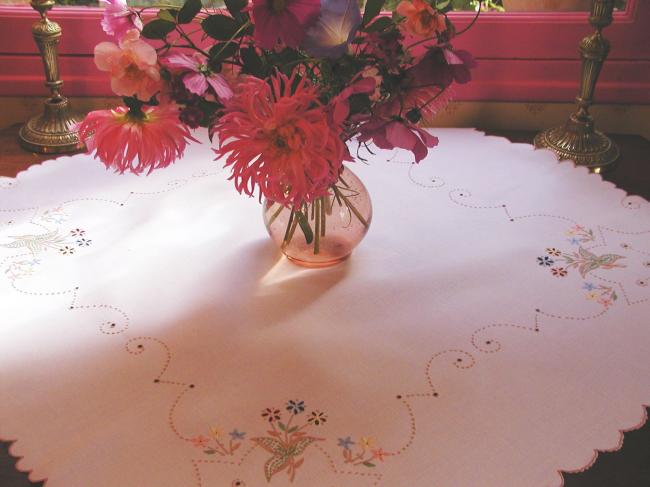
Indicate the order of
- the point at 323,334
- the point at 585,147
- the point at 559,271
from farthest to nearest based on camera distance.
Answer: the point at 585,147
the point at 559,271
the point at 323,334

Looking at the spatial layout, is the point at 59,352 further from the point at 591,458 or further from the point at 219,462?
the point at 591,458

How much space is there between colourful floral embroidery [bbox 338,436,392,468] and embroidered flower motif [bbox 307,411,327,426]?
0.11 ft

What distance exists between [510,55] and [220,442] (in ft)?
3.53

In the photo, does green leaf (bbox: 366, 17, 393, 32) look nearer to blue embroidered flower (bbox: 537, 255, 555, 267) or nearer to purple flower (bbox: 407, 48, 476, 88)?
purple flower (bbox: 407, 48, 476, 88)

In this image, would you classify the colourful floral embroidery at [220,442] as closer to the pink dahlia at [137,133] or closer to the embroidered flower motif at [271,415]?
the embroidered flower motif at [271,415]

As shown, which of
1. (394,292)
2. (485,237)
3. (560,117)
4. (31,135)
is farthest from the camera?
(560,117)

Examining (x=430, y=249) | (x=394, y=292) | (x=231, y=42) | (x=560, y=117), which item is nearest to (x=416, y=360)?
(x=394, y=292)

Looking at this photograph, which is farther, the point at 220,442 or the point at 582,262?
the point at 582,262

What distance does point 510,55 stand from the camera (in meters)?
1.60

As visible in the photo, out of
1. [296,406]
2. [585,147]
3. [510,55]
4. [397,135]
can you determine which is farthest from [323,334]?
[510,55]

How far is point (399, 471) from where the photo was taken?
80cm

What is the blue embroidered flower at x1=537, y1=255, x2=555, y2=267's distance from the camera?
→ 44.2 inches

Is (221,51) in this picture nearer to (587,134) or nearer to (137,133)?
(137,133)

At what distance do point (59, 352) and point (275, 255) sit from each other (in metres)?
0.33
